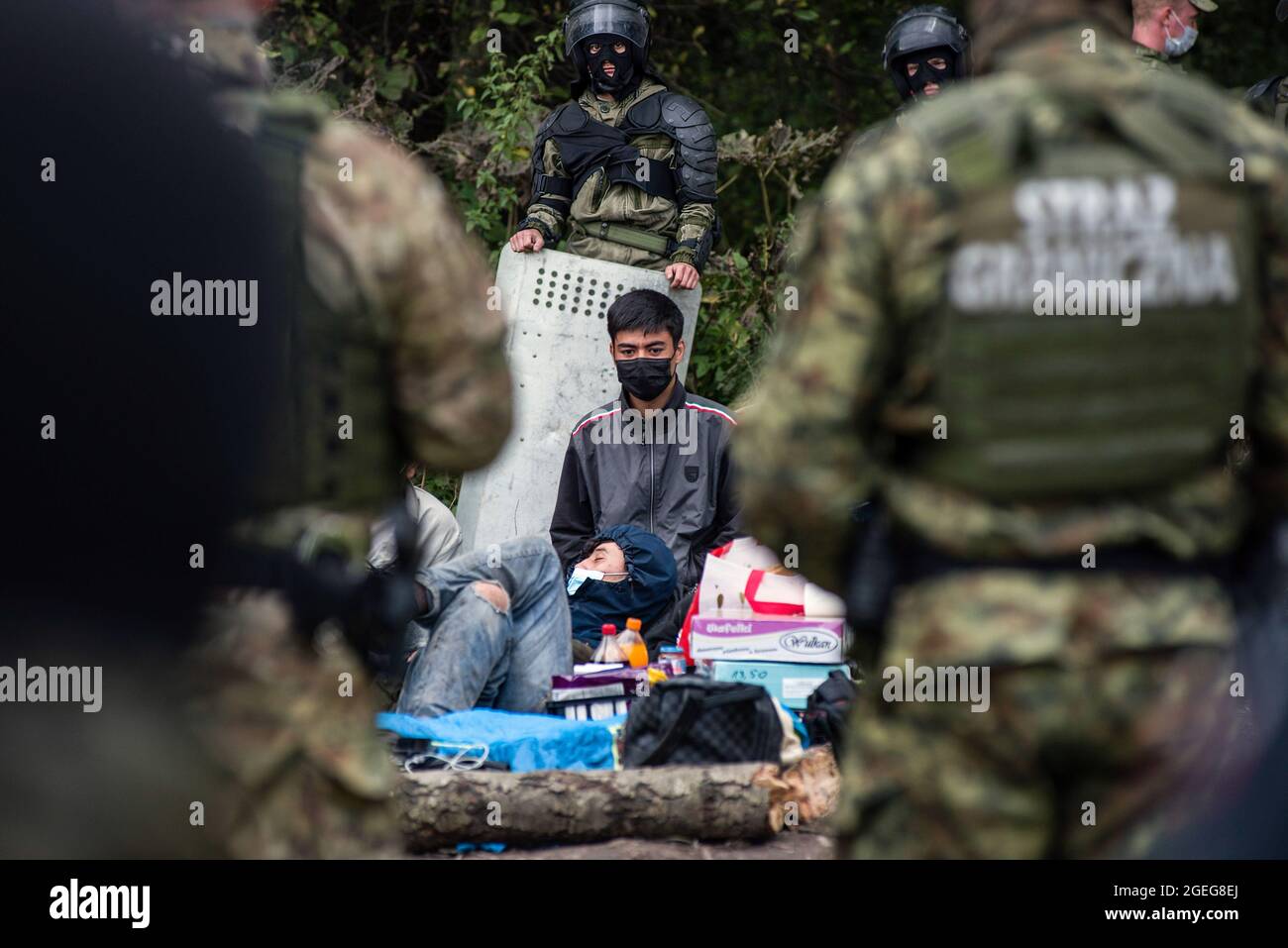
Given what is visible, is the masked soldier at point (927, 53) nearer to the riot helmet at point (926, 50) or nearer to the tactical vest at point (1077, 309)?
the riot helmet at point (926, 50)

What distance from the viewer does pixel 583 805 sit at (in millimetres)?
4855

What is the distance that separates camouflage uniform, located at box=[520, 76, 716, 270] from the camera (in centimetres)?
813

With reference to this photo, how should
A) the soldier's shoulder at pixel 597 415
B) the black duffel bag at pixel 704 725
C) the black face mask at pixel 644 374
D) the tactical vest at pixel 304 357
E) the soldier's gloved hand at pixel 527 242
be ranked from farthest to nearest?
1. the soldier's gloved hand at pixel 527 242
2. the soldier's shoulder at pixel 597 415
3. the black face mask at pixel 644 374
4. the black duffel bag at pixel 704 725
5. the tactical vest at pixel 304 357

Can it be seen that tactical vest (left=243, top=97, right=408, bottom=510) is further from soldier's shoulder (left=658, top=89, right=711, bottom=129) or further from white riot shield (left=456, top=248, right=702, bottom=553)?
Answer: soldier's shoulder (left=658, top=89, right=711, bottom=129)

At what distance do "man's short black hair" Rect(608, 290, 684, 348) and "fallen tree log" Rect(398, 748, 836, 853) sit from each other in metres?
2.70

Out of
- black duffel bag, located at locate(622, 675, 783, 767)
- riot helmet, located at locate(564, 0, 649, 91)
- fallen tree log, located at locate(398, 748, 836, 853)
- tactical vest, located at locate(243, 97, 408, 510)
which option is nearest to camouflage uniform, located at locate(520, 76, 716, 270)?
riot helmet, located at locate(564, 0, 649, 91)

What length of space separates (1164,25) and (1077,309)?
4083 mm

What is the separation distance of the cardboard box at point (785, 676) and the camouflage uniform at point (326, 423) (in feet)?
11.3

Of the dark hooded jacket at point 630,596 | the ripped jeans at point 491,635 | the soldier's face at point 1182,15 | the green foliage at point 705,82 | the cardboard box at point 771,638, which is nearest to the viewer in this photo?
the ripped jeans at point 491,635

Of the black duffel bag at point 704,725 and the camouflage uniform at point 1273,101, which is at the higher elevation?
the camouflage uniform at point 1273,101

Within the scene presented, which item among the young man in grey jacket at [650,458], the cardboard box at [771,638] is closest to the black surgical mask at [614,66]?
the young man in grey jacket at [650,458]

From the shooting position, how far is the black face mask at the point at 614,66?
813cm

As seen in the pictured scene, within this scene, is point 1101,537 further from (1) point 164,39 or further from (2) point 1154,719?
(1) point 164,39

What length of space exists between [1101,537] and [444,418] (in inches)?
37.6
